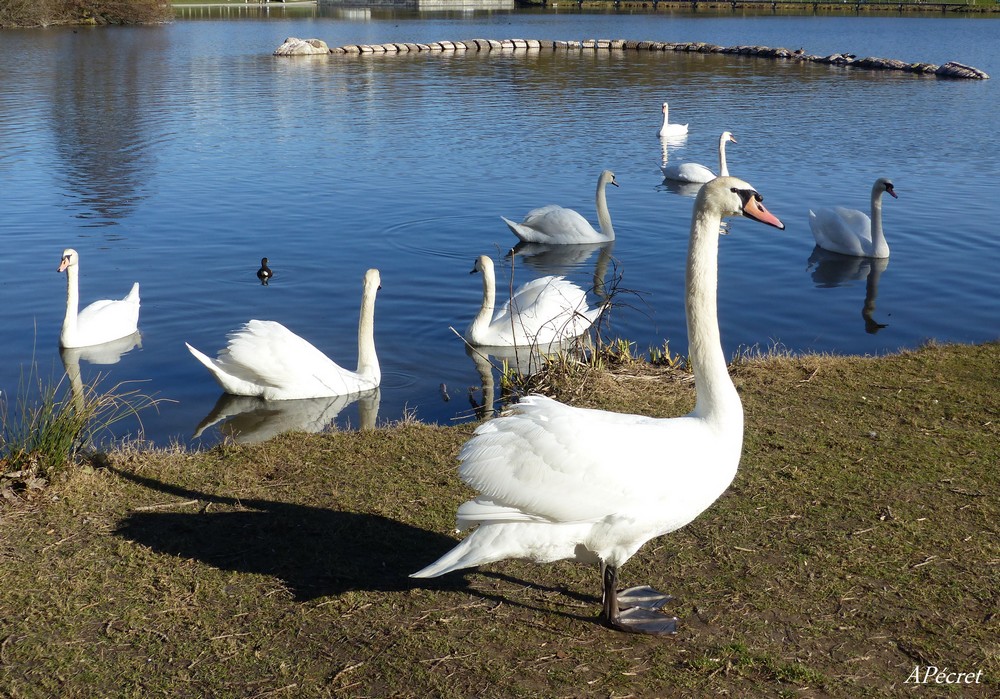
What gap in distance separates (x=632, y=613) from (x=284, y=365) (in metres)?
5.22

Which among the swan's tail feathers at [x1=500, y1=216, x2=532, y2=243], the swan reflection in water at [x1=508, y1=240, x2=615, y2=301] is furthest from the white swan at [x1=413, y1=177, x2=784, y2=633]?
the swan's tail feathers at [x1=500, y1=216, x2=532, y2=243]

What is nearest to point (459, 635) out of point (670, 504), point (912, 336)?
point (670, 504)

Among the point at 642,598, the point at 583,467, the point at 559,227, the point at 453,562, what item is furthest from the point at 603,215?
the point at 453,562

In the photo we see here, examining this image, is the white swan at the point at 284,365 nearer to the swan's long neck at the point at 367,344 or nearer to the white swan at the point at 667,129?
the swan's long neck at the point at 367,344

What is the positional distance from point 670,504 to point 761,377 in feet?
13.7

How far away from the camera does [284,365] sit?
29.6 feet

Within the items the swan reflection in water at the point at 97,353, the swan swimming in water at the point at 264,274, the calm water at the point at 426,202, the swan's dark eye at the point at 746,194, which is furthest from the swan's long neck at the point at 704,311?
the swan swimming in water at the point at 264,274

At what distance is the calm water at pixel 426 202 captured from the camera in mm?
11266

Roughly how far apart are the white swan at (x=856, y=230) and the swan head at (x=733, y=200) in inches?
416

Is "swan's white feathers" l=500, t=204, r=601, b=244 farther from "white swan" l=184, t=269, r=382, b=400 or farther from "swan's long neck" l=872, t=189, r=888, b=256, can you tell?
"white swan" l=184, t=269, r=382, b=400

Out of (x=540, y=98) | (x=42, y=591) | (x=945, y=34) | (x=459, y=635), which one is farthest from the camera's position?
(x=945, y=34)

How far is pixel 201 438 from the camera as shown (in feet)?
28.1

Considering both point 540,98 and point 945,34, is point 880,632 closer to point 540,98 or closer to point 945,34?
point 540,98

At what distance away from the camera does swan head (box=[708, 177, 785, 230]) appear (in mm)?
4410
